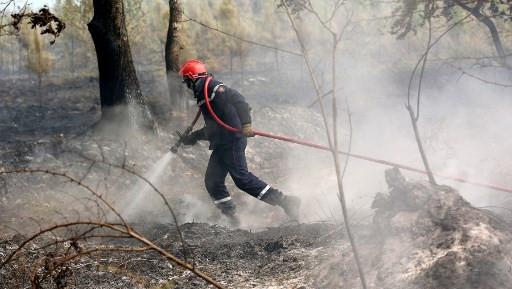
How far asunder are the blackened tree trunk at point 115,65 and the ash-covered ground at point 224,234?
1.23 feet

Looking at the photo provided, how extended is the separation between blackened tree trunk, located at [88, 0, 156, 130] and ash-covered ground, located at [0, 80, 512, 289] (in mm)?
375

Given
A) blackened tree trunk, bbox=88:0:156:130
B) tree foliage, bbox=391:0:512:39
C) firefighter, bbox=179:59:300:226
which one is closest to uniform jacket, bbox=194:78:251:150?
firefighter, bbox=179:59:300:226

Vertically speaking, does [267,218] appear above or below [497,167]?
below

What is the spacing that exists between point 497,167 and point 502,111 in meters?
3.70

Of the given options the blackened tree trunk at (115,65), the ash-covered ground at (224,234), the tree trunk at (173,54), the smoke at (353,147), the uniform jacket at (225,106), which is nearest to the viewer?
the ash-covered ground at (224,234)

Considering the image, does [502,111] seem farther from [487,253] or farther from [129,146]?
[487,253]

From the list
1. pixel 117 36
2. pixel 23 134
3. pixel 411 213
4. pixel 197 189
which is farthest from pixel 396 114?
pixel 411 213

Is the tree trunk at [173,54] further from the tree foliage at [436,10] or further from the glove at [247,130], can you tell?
the tree foliage at [436,10]

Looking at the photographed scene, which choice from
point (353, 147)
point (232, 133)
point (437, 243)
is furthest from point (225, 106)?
point (353, 147)

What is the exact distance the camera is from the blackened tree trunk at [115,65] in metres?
8.11

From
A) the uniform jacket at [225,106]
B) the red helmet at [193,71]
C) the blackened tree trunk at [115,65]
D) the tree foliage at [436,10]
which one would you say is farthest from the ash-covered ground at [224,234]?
the tree foliage at [436,10]

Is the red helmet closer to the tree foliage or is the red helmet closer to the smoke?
the smoke

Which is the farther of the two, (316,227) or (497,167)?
(497,167)

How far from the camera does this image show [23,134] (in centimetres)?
1237
